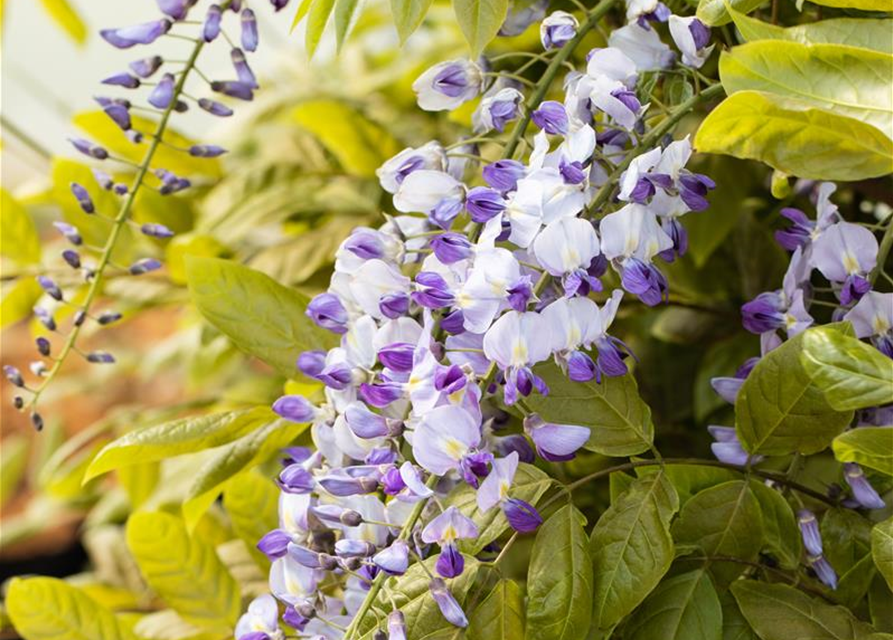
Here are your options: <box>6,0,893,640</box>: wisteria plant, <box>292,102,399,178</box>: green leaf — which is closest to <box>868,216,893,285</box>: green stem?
<box>6,0,893,640</box>: wisteria plant

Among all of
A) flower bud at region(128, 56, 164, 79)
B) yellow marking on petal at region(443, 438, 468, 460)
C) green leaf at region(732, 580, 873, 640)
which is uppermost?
flower bud at region(128, 56, 164, 79)

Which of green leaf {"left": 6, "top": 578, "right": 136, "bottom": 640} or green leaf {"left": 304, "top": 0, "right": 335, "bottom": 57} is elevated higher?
green leaf {"left": 304, "top": 0, "right": 335, "bottom": 57}

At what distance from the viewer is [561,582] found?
1.17 ft

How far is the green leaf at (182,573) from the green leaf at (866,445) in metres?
0.34

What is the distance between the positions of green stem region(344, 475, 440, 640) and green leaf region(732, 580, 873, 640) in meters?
0.11

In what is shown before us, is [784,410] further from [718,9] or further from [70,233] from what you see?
[70,233]

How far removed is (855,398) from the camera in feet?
1.05

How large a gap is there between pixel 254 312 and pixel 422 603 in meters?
0.16

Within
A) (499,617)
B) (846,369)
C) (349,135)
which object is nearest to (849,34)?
(846,369)

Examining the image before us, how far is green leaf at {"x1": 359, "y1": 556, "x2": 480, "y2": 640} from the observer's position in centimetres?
36

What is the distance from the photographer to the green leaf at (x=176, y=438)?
0.45 meters

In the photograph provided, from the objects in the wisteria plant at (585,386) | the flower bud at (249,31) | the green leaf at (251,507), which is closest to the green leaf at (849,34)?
the wisteria plant at (585,386)

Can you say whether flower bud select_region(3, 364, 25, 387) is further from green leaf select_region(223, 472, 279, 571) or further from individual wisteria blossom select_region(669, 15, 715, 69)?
individual wisteria blossom select_region(669, 15, 715, 69)

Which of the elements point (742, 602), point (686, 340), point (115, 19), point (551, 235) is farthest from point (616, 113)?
point (115, 19)
